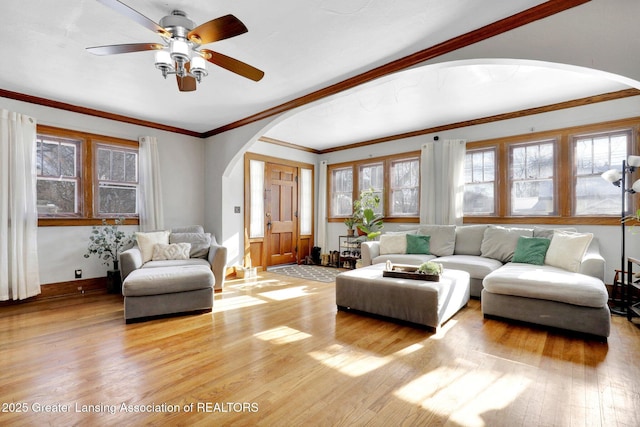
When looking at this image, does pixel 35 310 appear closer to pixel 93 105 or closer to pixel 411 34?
pixel 93 105

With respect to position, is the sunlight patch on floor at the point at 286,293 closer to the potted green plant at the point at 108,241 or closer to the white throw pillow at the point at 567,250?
the potted green plant at the point at 108,241

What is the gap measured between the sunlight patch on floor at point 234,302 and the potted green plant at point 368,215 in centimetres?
260

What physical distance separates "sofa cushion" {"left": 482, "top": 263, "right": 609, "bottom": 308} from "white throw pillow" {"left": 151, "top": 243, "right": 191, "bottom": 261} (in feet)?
12.3

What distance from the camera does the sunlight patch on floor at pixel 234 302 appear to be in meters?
3.49

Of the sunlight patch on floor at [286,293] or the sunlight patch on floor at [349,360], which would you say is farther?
the sunlight patch on floor at [286,293]

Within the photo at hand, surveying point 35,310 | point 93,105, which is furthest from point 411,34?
point 35,310

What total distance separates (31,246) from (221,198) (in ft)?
8.30

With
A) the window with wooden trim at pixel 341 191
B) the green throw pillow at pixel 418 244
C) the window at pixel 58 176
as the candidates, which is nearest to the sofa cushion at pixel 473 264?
the green throw pillow at pixel 418 244

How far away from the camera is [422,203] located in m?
5.41

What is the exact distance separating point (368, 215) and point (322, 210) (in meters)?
1.48

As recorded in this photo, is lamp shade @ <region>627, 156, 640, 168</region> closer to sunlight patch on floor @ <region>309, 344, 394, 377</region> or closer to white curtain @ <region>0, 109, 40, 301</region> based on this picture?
sunlight patch on floor @ <region>309, 344, 394, 377</region>

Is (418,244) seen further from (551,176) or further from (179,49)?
(179,49)

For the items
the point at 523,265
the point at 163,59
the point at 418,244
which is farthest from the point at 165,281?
the point at 523,265

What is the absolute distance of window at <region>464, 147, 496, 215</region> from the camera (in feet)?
16.1
